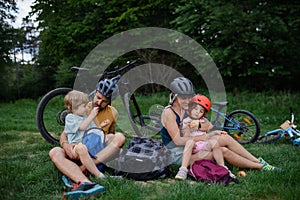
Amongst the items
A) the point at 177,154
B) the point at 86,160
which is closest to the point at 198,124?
the point at 177,154

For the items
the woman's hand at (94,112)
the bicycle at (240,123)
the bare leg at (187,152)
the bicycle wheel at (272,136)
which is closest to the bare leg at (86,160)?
the woman's hand at (94,112)

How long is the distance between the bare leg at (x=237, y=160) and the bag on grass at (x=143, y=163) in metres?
0.63

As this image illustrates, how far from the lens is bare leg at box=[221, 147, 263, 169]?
314 centimetres

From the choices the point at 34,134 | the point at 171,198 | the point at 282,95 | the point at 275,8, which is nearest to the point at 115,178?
the point at 171,198

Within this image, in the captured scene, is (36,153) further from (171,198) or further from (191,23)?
(191,23)

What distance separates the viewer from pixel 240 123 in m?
4.99

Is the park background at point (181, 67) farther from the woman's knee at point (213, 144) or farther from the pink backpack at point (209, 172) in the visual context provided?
the woman's knee at point (213, 144)

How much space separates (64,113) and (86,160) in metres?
1.58

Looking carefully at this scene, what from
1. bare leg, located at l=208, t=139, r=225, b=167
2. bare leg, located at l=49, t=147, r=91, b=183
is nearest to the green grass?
bare leg, located at l=49, t=147, r=91, b=183

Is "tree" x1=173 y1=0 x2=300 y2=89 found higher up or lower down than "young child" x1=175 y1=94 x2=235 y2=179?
higher up

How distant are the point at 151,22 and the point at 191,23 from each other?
12.5 ft

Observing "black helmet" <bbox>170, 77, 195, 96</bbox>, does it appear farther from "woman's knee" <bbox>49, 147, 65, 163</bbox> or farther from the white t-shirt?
"woman's knee" <bbox>49, 147, 65, 163</bbox>

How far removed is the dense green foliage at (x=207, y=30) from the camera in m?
9.61

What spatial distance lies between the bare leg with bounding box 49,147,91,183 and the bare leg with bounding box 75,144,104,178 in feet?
0.28
